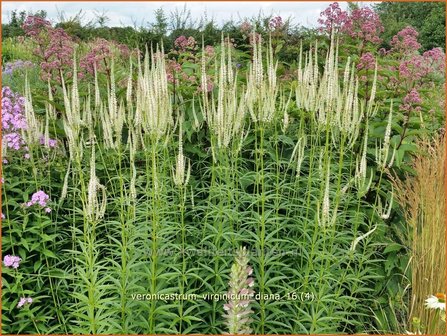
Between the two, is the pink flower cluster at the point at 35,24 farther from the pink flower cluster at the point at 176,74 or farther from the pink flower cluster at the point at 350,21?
the pink flower cluster at the point at 350,21

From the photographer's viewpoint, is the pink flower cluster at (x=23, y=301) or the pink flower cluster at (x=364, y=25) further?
the pink flower cluster at (x=364, y=25)

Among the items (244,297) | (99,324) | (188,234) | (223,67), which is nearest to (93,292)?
(99,324)

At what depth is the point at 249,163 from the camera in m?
5.73

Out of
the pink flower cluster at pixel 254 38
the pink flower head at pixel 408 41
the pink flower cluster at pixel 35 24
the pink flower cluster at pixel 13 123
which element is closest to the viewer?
the pink flower cluster at pixel 254 38

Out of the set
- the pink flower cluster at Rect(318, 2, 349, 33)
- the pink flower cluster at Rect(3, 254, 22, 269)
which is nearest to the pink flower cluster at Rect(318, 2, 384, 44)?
the pink flower cluster at Rect(318, 2, 349, 33)

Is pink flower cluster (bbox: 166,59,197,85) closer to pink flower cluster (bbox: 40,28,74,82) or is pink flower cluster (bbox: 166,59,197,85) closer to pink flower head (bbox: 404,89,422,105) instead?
pink flower cluster (bbox: 40,28,74,82)

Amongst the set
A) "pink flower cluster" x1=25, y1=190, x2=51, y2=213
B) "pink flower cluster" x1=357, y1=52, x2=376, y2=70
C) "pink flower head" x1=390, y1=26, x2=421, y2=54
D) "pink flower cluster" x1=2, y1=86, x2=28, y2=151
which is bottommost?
"pink flower cluster" x1=25, y1=190, x2=51, y2=213

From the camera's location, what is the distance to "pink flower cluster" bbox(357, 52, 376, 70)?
5508 mm

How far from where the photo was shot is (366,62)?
5.55 meters

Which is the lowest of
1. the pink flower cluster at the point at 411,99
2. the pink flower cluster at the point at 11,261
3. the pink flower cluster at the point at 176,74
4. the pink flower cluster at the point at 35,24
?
the pink flower cluster at the point at 11,261

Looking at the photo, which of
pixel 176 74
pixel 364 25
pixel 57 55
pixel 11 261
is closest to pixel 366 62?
pixel 364 25

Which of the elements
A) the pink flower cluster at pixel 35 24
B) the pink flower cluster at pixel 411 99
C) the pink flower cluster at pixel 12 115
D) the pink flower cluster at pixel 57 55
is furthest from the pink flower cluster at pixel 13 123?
the pink flower cluster at pixel 411 99

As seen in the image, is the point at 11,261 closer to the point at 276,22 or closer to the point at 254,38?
the point at 254,38

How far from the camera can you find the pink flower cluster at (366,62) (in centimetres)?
551
